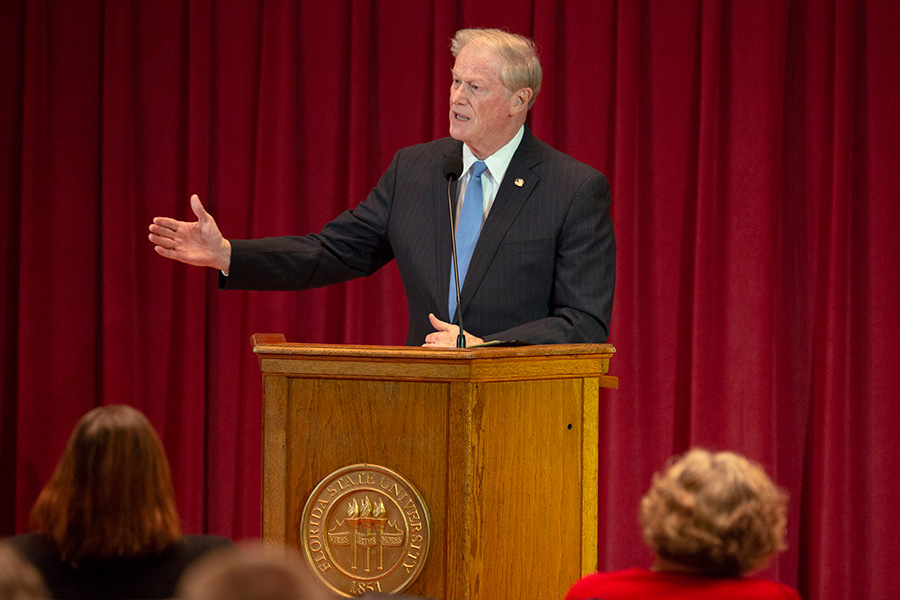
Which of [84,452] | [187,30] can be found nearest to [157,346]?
[187,30]

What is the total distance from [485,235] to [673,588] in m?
1.45

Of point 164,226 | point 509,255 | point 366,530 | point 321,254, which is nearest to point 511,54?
point 509,255

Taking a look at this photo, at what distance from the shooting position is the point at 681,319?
14.5ft

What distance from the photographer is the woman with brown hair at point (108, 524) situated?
5.46 ft

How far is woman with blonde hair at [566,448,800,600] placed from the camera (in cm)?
154

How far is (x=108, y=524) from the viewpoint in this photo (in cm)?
166

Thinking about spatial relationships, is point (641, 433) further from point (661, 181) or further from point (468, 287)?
point (468, 287)

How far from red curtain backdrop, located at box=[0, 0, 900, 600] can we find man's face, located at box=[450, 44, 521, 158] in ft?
4.67

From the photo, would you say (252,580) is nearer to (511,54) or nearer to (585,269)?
(585,269)

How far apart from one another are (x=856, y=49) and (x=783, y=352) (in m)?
1.25

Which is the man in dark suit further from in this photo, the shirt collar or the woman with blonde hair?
the woman with blonde hair

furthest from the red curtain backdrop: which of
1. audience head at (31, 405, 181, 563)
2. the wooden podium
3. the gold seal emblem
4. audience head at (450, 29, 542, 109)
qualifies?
audience head at (31, 405, 181, 563)

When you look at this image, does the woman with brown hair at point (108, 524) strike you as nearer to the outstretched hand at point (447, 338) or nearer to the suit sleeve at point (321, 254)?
the outstretched hand at point (447, 338)

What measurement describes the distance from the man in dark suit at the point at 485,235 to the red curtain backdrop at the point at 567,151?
143 centimetres
